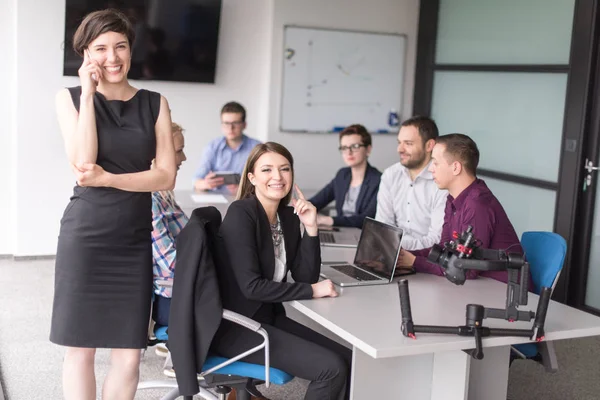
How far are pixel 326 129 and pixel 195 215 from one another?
167 inches

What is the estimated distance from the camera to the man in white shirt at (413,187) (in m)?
4.14

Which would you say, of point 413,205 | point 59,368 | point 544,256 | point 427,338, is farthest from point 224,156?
point 427,338

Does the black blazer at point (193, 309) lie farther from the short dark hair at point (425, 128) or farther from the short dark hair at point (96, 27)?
the short dark hair at point (425, 128)

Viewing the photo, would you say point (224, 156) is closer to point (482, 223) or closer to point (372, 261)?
point (372, 261)

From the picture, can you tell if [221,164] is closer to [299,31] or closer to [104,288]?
[299,31]

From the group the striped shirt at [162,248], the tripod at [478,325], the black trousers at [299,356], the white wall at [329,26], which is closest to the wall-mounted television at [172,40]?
the white wall at [329,26]

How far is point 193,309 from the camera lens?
2.64 meters

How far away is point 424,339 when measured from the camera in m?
2.33

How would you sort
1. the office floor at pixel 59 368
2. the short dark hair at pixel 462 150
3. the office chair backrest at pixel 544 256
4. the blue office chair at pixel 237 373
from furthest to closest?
the office floor at pixel 59 368, the short dark hair at pixel 462 150, the office chair backrest at pixel 544 256, the blue office chair at pixel 237 373

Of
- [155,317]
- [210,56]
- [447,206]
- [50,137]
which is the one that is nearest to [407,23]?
[210,56]

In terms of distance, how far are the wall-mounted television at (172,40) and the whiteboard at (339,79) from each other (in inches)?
26.0

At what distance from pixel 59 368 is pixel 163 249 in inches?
49.7

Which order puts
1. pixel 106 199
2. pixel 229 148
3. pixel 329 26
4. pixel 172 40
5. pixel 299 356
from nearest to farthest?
pixel 106 199, pixel 299 356, pixel 229 148, pixel 172 40, pixel 329 26

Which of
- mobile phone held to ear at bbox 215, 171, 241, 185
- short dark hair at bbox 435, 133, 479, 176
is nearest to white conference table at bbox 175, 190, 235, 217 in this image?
mobile phone held to ear at bbox 215, 171, 241, 185
